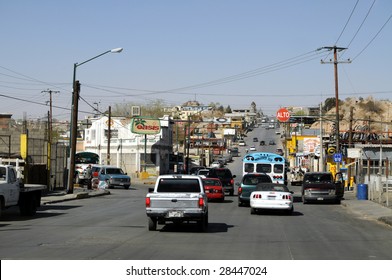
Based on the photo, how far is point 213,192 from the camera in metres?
38.4

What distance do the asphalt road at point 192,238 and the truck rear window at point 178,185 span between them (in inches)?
51.4

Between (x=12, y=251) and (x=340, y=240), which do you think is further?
(x=340, y=240)

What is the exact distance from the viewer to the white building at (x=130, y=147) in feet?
299

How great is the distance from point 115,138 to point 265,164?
5367 centimetres

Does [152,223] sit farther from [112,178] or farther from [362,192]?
[112,178]

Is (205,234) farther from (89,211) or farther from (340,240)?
(89,211)

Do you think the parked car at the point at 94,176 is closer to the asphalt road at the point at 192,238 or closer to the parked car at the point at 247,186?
the parked car at the point at 247,186

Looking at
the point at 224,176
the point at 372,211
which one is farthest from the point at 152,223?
the point at 224,176

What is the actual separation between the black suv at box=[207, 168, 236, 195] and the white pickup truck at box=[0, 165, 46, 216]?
20031 mm

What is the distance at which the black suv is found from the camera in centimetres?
4600

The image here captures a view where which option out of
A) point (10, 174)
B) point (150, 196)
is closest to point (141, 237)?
point (150, 196)

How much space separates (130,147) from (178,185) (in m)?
71.5

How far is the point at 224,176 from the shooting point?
153 ft

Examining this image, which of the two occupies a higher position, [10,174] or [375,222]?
[10,174]
